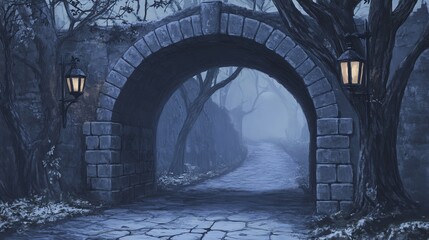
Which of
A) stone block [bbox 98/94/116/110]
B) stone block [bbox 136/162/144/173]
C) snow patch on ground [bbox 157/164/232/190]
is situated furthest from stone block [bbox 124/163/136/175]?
snow patch on ground [bbox 157/164/232/190]

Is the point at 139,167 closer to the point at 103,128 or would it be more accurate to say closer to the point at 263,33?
the point at 103,128

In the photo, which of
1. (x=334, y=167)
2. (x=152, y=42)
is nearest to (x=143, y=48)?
(x=152, y=42)

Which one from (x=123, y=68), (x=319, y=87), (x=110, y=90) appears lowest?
(x=319, y=87)

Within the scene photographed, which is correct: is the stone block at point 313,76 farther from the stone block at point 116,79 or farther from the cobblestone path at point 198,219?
the stone block at point 116,79

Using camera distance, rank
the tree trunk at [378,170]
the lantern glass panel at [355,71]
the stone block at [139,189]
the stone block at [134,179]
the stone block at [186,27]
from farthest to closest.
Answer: the stone block at [139,189] < the stone block at [134,179] < the stone block at [186,27] < the tree trunk at [378,170] < the lantern glass panel at [355,71]

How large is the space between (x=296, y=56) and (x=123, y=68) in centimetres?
323

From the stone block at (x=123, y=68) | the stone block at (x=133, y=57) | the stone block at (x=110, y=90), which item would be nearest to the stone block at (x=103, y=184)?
the stone block at (x=110, y=90)

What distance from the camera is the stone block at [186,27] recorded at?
8266mm

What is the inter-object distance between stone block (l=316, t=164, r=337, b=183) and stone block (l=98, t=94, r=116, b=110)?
→ 3.98m

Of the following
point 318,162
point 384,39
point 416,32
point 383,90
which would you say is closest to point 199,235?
point 318,162

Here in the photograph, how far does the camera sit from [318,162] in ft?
24.7

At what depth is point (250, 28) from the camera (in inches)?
316

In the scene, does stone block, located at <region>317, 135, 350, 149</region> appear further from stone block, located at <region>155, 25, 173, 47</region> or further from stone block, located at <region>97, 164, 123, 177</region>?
stone block, located at <region>97, 164, 123, 177</region>

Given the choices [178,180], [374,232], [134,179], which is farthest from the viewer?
[178,180]
